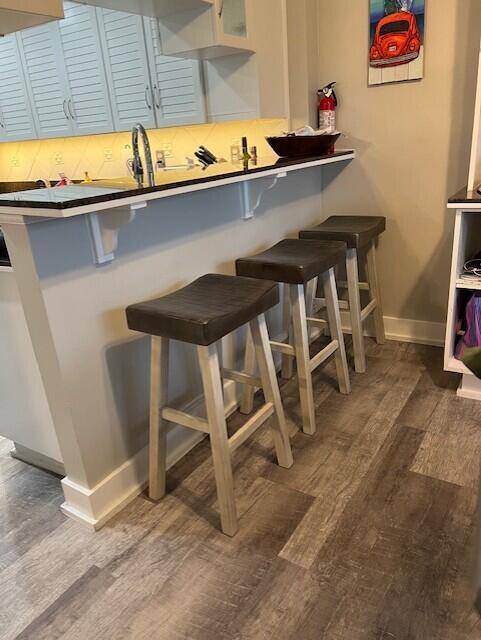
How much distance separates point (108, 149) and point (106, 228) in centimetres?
262

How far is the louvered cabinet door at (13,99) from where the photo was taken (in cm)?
361

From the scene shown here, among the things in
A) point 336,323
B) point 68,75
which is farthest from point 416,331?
point 68,75

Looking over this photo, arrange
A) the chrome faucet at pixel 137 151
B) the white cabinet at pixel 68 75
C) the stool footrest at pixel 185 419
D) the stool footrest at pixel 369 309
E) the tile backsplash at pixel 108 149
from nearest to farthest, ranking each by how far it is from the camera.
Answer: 1. the stool footrest at pixel 185 419
2. the chrome faucet at pixel 137 151
3. the stool footrest at pixel 369 309
4. the tile backsplash at pixel 108 149
5. the white cabinet at pixel 68 75

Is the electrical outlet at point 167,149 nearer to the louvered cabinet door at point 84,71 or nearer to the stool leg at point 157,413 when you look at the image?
the louvered cabinet door at point 84,71

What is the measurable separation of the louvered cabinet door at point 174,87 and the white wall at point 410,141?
718 millimetres

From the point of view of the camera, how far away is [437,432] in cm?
204

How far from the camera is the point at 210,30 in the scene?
225 centimetres

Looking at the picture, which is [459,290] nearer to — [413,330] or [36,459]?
[413,330]

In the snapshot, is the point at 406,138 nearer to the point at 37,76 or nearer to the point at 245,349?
the point at 245,349

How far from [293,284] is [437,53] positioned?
1.44 m

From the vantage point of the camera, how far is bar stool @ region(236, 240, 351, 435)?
75.4 inches

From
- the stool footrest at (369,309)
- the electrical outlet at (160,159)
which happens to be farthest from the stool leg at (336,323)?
the electrical outlet at (160,159)

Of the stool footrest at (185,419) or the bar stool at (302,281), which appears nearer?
the stool footrest at (185,419)

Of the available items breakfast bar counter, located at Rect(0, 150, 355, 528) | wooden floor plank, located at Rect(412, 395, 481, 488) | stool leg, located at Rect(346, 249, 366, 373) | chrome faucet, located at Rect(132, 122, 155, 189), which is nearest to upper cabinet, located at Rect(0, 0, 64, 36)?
chrome faucet, located at Rect(132, 122, 155, 189)
